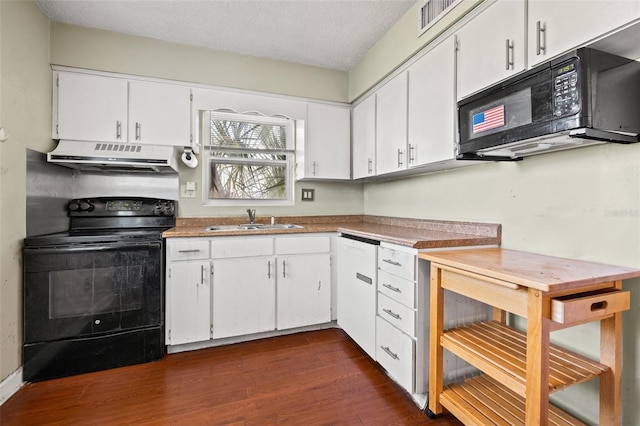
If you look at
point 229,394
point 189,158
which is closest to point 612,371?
point 229,394

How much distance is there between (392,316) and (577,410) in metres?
0.94

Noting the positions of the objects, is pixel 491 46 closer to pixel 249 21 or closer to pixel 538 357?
pixel 538 357

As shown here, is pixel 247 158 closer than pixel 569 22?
No

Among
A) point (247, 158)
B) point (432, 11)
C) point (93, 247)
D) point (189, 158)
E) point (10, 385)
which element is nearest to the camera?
point (10, 385)

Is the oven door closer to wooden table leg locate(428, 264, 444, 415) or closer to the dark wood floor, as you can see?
the dark wood floor

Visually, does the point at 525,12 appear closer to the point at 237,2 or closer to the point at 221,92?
the point at 237,2

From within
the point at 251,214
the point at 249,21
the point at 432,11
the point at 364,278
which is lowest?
the point at 364,278

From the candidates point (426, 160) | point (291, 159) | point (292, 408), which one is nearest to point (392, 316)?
point (292, 408)

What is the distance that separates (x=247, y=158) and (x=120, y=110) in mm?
1115

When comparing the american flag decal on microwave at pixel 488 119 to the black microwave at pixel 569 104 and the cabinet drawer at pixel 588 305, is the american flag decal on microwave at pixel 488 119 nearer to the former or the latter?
the black microwave at pixel 569 104

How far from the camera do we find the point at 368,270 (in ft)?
6.70

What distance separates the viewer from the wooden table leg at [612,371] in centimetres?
110

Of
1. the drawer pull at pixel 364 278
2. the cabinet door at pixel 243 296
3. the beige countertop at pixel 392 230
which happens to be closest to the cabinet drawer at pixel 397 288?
the drawer pull at pixel 364 278

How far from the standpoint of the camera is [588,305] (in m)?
1.00
